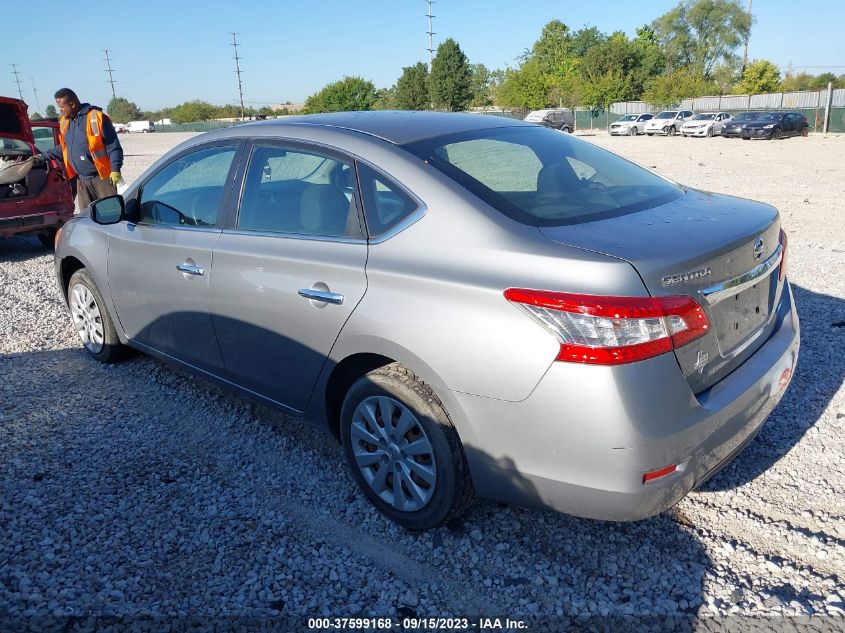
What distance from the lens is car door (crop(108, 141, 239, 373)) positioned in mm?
3590

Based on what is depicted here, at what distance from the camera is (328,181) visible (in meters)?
3.12

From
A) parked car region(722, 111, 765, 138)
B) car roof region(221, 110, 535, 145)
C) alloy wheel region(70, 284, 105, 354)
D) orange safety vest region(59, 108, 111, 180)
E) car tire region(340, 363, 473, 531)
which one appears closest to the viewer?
car tire region(340, 363, 473, 531)

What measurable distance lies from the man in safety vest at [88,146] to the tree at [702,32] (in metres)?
90.3

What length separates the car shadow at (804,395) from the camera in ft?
10.8

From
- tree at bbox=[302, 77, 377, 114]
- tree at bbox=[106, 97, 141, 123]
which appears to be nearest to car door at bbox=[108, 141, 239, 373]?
tree at bbox=[302, 77, 377, 114]

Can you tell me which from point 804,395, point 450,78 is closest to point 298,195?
point 804,395

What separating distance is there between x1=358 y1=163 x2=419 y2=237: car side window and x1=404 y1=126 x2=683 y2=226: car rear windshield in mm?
191

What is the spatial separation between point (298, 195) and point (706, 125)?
39.2 meters

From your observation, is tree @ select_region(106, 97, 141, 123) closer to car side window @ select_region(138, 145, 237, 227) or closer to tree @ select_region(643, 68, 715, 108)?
tree @ select_region(643, 68, 715, 108)

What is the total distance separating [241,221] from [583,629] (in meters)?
2.44

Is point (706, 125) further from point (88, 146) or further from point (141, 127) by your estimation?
point (141, 127)

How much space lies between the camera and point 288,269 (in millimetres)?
3051

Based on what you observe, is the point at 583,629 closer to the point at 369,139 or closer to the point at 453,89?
the point at 369,139

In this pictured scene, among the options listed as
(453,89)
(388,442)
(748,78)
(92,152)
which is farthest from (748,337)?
(748,78)
